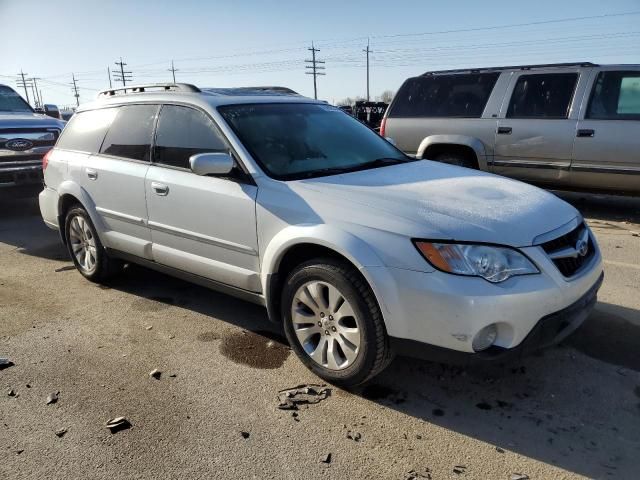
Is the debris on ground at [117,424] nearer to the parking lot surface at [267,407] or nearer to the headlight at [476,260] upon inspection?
the parking lot surface at [267,407]

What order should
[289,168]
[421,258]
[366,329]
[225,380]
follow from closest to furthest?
[421,258] → [366,329] → [225,380] → [289,168]

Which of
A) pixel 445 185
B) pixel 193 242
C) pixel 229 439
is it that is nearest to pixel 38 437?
pixel 229 439

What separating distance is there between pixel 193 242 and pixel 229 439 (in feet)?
5.05

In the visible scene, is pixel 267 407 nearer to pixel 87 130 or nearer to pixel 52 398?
pixel 52 398

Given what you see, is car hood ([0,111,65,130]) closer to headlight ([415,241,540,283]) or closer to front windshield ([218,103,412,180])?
front windshield ([218,103,412,180])

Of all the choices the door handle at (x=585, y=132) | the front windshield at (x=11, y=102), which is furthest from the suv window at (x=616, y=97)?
the front windshield at (x=11, y=102)

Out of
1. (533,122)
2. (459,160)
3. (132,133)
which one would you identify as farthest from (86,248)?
(533,122)

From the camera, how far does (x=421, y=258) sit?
267 cm

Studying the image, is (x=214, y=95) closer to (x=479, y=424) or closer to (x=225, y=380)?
(x=225, y=380)

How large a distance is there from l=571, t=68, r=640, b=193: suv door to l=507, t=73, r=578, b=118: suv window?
0.28 m

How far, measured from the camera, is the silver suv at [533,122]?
21.7 feet

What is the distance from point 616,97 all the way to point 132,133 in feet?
19.0

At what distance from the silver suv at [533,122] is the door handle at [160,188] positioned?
4.77 m

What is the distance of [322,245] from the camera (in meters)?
3.01
